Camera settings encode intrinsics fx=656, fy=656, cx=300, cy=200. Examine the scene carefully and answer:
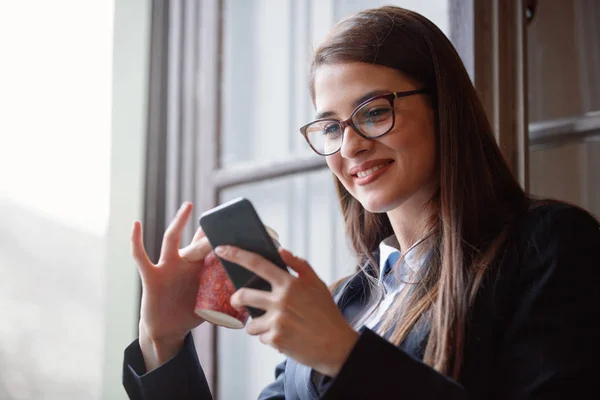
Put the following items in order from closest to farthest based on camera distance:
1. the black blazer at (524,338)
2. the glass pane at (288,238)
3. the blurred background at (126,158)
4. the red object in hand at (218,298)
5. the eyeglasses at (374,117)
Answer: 1. the black blazer at (524,338)
2. the red object in hand at (218,298)
3. the eyeglasses at (374,117)
4. the glass pane at (288,238)
5. the blurred background at (126,158)

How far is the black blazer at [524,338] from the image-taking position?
864mm

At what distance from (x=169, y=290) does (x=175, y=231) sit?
0.43 ft

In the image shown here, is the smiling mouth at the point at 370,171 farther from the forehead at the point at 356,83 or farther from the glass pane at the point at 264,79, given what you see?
the glass pane at the point at 264,79

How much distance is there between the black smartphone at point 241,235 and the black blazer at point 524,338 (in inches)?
6.6

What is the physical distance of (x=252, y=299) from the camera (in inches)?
35.7

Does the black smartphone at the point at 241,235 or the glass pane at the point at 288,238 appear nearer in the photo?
the black smartphone at the point at 241,235

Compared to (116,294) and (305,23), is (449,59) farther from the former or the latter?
(116,294)

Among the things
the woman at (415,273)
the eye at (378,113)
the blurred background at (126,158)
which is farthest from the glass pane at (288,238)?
the eye at (378,113)

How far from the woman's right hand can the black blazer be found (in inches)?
10.1

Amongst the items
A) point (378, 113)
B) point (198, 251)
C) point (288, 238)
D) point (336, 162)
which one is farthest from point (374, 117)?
point (288, 238)

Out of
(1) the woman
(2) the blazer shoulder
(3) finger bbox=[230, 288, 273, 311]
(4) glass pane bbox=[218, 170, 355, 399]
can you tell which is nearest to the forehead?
(1) the woman

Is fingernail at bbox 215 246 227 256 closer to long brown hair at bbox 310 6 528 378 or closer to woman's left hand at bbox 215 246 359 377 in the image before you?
woman's left hand at bbox 215 246 359 377

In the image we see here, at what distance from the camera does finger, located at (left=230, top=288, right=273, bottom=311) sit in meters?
0.89

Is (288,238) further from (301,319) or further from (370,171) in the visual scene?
(301,319)
